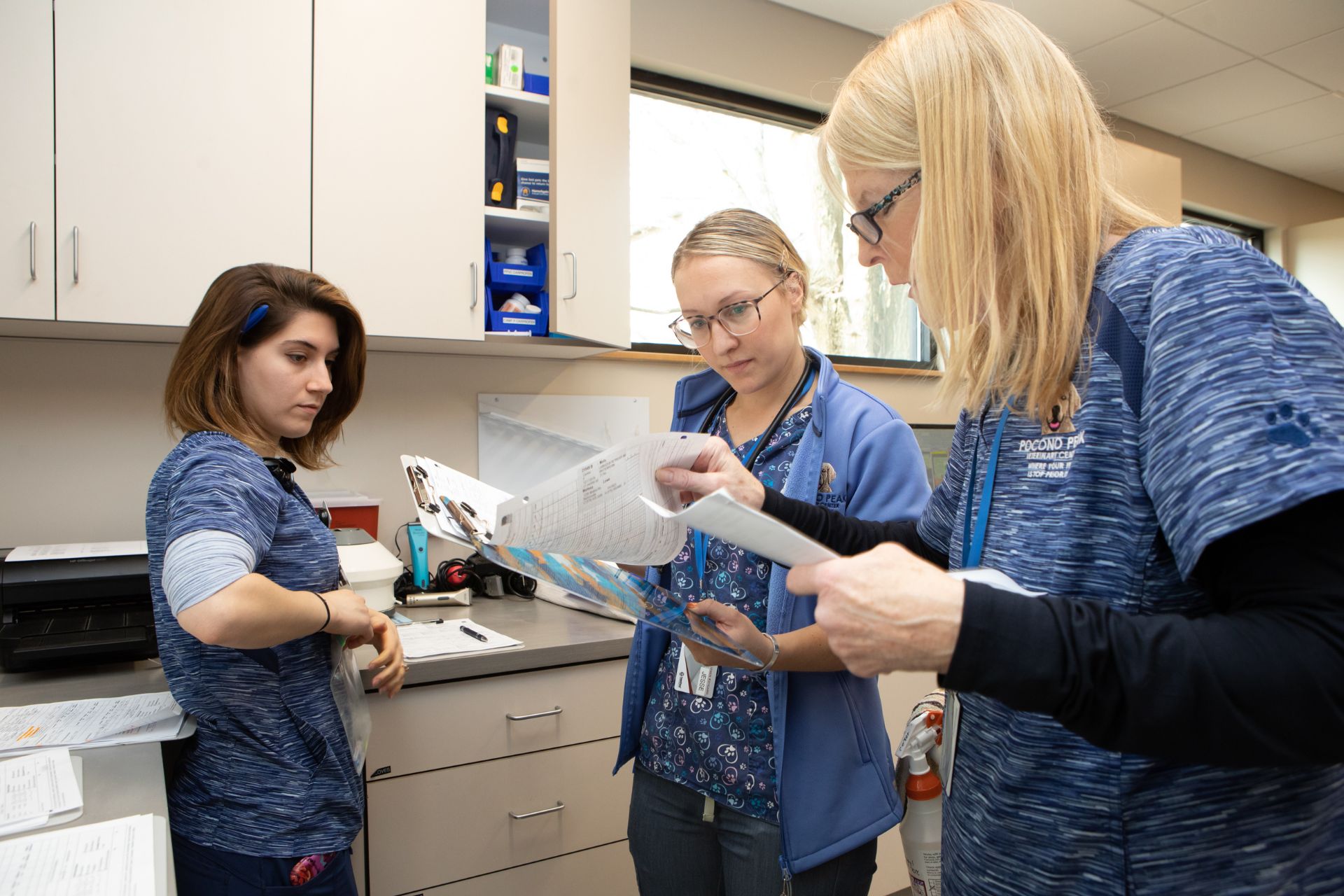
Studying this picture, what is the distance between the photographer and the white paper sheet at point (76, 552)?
1.59m

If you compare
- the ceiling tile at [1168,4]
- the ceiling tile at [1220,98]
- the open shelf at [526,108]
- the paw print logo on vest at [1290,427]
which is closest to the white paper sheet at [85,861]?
the paw print logo on vest at [1290,427]

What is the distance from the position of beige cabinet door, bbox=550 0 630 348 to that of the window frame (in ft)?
1.30

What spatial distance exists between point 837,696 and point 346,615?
28.1 inches

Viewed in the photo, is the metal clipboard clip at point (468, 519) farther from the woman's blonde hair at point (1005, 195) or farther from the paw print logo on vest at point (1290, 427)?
the paw print logo on vest at point (1290, 427)

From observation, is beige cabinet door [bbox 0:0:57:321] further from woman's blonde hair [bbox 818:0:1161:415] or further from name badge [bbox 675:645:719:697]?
woman's blonde hair [bbox 818:0:1161:415]

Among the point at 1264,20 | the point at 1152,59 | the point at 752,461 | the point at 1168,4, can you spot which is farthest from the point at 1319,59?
the point at 752,461

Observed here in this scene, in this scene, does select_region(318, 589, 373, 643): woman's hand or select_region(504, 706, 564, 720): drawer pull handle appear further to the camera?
select_region(504, 706, 564, 720): drawer pull handle

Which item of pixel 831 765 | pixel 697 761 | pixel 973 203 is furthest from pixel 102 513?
pixel 973 203

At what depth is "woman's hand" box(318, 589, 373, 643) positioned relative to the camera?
1.17 m

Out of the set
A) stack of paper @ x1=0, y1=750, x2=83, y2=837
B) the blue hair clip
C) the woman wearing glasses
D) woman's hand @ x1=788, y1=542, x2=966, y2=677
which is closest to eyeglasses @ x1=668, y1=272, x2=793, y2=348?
the woman wearing glasses

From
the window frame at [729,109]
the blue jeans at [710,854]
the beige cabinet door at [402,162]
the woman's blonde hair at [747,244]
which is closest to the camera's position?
the blue jeans at [710,854]

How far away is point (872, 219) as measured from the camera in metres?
0.86

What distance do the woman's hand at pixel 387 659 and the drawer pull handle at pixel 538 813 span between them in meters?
0.44

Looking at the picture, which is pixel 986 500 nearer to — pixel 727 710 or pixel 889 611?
pixel 889 611
